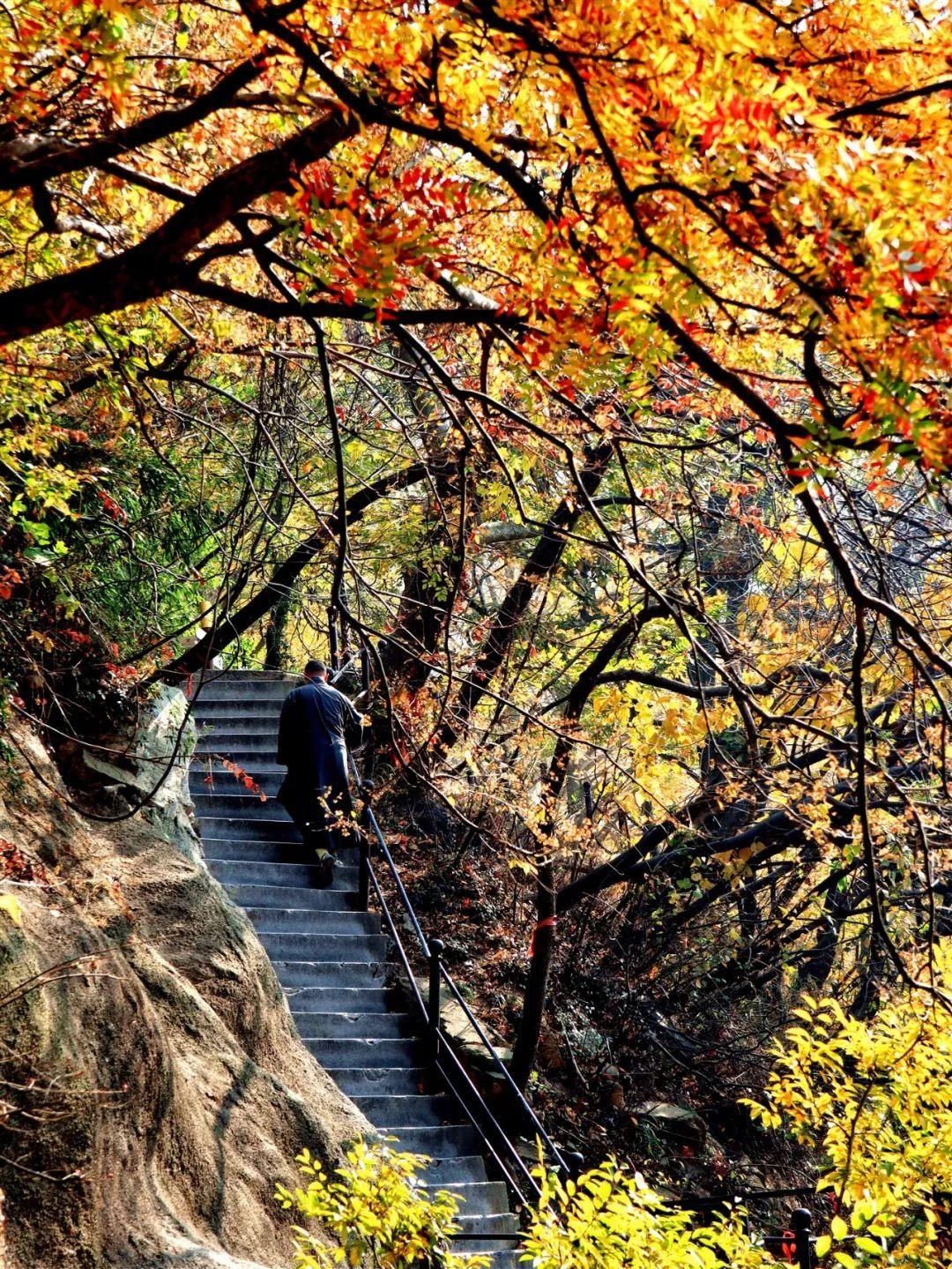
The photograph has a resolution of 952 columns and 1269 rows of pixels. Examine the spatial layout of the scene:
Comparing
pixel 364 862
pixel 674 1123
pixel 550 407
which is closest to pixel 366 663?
pixel 550 407

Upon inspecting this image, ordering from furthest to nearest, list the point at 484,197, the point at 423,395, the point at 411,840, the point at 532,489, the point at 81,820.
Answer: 1. the point at 411,840
2. the point at 423,395
3. the point at 532,489
4. the point at 81,820
5. the point at 484,197

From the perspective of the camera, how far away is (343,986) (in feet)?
33.2

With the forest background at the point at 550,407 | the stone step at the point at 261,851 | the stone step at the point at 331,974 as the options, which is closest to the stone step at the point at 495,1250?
the forest background at the point at 550,407

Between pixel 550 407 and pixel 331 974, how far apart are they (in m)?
5.69

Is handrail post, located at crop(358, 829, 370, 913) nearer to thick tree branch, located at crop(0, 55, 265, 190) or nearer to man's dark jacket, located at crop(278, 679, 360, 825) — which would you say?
man's dark jacket, located at crop(278, 679, 360, 825)

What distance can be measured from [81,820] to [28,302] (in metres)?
4.84

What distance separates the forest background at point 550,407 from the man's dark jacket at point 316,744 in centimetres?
83

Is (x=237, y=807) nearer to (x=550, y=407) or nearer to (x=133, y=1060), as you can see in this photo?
(x=133, y=1060)

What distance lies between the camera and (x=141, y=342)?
6363 millimetres

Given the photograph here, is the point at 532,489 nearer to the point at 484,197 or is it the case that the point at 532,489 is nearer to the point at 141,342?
the point at 141,342

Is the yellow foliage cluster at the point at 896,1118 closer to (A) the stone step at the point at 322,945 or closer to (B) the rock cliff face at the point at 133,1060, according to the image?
(B) the rock cliff face at the point at 133,1060

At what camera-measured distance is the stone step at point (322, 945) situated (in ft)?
32.8

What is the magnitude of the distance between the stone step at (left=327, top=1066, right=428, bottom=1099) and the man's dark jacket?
2.37m

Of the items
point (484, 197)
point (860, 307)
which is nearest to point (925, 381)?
point (860, 307)
